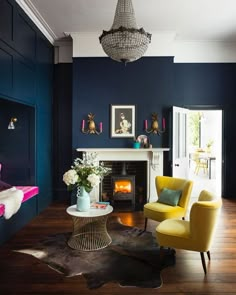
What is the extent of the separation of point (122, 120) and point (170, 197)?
2328 mm

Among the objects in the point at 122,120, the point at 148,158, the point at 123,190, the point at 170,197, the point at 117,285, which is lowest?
the point at 117,285

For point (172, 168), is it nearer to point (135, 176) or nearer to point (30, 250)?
point (135, 176)

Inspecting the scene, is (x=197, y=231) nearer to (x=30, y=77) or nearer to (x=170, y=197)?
(x=170, y=197)

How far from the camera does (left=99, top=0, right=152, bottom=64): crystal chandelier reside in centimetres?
300

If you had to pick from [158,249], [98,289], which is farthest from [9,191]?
[158,249]

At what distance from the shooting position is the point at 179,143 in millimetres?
5727

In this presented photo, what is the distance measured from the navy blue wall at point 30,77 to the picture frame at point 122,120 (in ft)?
4.75

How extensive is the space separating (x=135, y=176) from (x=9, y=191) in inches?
114

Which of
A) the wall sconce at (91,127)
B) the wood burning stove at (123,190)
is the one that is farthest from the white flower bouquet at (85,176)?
the wall sconce at (91,127)

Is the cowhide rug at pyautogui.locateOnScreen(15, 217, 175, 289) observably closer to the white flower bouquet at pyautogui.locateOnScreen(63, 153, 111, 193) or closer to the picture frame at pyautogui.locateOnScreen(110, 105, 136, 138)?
the white flower bouquet at pyautogui.locateOnScreen(63, 153, 111, 193)

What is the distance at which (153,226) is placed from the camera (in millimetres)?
4375

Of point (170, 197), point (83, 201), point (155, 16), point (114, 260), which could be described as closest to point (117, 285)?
point (114, 260)

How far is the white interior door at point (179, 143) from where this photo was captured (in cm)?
559

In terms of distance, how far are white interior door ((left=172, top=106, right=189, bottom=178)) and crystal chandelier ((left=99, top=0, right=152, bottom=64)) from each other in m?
2.63
